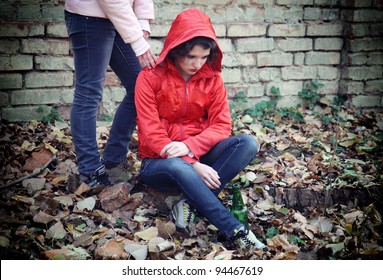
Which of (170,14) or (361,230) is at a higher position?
(170,14)

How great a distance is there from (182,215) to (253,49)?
2.15m

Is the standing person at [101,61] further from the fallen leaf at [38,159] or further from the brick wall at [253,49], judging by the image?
the brick wall at [253,49]

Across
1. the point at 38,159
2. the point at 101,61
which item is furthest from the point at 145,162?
the point at 38,159

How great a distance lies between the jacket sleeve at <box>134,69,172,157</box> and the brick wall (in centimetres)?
137

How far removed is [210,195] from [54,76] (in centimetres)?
199

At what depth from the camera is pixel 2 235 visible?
2.27 m

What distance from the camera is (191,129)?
2.72 m

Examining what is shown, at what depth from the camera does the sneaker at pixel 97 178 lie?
2.81m

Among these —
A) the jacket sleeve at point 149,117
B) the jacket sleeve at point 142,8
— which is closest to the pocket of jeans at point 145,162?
the jacket sleeve at point 149,117

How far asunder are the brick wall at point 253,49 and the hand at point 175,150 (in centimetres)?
154

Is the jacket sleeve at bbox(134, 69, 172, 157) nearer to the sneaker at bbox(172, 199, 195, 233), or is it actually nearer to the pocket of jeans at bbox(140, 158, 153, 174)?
the pocket of jeans at bbox(140, 158, 153, 174)

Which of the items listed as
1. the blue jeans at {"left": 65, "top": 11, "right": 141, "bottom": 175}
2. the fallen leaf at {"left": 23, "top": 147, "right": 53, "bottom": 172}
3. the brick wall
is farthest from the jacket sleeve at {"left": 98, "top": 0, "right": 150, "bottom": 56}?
the brick wall

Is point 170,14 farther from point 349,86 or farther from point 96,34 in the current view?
point 349,86

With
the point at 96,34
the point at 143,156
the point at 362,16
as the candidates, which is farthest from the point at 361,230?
the point at 362,16
